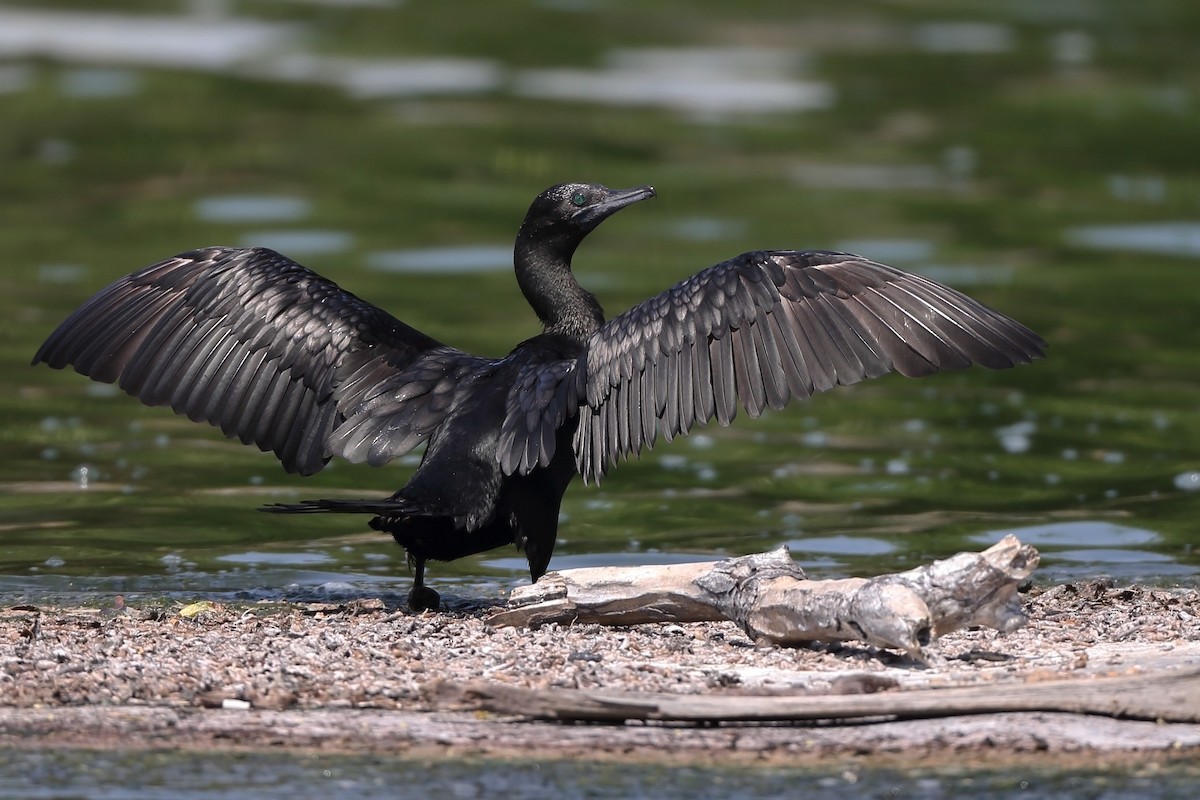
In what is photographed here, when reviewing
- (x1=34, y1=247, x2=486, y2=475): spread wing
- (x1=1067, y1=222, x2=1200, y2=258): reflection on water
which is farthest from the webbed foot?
(x1=1067, y1=222, x2=1200, y2=258): reflection on water

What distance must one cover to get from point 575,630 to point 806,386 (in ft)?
4.16

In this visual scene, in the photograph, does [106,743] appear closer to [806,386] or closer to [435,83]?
[806,386]

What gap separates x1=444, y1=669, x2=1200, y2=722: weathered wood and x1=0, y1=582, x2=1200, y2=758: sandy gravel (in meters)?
0.04

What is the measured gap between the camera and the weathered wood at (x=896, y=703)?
626 centimetres

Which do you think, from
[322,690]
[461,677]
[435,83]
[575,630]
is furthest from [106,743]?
[435,83]

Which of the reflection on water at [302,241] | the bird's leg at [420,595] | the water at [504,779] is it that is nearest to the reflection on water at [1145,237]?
the reflection on water at [302,241]

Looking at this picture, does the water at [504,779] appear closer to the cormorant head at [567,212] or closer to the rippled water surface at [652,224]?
the rippled water surface at [652,224]

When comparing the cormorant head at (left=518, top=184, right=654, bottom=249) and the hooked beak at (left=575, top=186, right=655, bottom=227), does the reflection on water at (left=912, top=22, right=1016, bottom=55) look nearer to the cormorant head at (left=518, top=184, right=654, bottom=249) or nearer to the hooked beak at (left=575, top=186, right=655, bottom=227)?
the hooked beak at (left=575, top=186, right=655, bottom=227)

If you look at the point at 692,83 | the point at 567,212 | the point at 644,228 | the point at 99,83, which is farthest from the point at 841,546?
the point at 99,83

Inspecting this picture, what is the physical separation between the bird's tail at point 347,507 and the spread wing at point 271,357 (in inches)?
30.0

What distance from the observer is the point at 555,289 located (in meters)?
9.33

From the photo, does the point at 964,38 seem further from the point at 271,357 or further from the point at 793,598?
the point at 793,598

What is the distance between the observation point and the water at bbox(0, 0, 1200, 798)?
1025 cm

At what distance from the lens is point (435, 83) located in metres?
24.5
